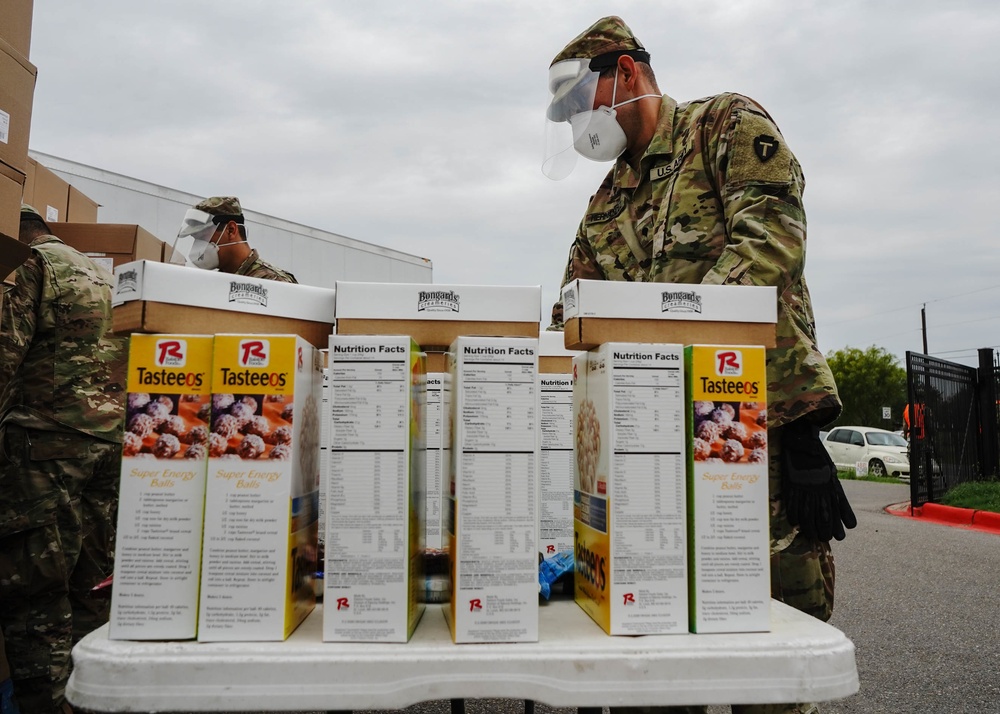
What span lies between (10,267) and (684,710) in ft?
6.79

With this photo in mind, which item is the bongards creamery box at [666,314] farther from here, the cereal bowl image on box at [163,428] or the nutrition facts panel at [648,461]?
the cereal bowl image on box at [163,428]

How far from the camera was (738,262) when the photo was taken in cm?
167

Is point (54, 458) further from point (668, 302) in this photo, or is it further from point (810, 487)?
point (810, 487)

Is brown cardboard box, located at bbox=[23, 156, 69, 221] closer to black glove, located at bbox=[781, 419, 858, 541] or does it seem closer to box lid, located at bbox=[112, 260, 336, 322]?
box lid, located at bbox=[112, 260, 336, 322]

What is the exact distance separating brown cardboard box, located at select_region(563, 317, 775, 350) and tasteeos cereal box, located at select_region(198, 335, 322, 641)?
50 cm

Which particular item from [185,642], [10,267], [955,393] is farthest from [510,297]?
[955,393]

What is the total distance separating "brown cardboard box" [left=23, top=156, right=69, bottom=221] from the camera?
4.18 m

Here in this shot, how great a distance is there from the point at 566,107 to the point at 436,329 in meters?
1.30

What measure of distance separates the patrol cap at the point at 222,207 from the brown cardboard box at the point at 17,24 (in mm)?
1911

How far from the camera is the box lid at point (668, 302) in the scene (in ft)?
Result: 4.39

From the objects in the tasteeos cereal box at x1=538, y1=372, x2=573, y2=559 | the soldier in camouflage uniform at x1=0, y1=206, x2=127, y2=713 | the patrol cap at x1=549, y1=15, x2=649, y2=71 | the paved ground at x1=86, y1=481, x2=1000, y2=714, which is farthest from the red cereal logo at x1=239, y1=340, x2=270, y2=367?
the paved ground at x1=86, y1=481, x2=1000, y2=714

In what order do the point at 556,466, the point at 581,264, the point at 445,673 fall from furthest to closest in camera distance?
1. the point at 581,264
2. the point at 556,466
3. the point at 445,673

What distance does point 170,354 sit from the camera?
48.9 inches

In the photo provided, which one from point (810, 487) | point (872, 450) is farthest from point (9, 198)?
point (872, 450)
